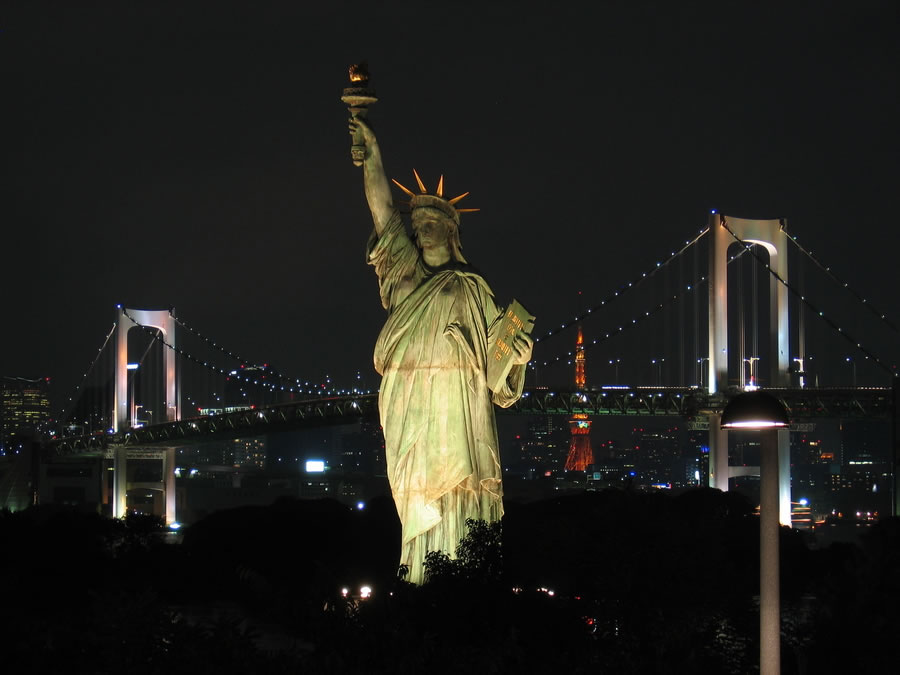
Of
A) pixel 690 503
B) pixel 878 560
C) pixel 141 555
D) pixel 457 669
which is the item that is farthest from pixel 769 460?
pixel 690 503

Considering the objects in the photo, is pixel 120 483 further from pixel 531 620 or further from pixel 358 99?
pixel 531 620

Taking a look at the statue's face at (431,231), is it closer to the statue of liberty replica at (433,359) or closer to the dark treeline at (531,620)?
the statue of liberty replica at (433,359)

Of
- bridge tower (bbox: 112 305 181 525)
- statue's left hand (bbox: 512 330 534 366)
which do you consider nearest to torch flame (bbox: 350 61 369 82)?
statue's left hand (bbox: 512 330 534 366)

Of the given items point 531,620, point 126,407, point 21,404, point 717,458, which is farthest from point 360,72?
point 21,404

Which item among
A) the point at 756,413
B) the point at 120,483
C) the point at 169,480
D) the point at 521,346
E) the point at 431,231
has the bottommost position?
the point at 756,413

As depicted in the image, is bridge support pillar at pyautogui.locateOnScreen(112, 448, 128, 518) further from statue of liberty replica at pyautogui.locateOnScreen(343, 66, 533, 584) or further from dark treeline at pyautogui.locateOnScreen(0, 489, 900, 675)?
statue of liberty replica at pyautogui.locateOnScreen(343, 66, 533, 584)

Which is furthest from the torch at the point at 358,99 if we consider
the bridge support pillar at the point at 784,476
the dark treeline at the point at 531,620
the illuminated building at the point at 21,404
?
the illuminated building at the point at 21,404

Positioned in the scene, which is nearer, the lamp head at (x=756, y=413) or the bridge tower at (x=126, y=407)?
Answer: the lamp head at (x=756, y=413)
